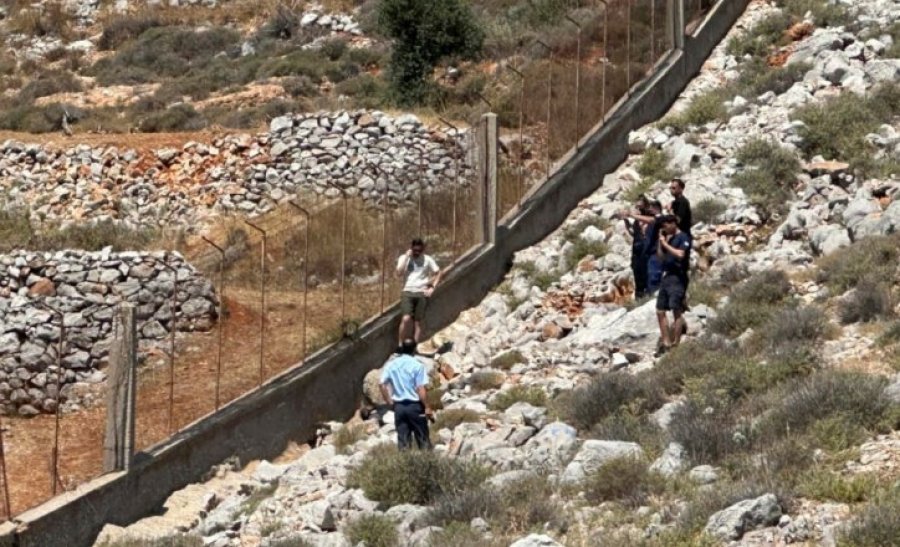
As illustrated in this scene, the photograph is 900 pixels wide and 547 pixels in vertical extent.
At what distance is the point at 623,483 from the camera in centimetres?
1408

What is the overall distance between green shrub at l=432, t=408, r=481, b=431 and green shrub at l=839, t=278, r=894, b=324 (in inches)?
168

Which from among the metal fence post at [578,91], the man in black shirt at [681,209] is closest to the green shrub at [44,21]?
the metal fence post at [578,91]

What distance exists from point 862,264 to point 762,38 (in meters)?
12.0

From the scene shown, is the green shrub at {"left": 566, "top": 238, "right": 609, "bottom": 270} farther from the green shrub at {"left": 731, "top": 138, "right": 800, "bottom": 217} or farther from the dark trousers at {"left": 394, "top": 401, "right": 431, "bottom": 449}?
the dark trousers at {"left": 394, "top": 401, "right": 431, "bottom": 449}

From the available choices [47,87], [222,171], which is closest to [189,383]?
[222,171]

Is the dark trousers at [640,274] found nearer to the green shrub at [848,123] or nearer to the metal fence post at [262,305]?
the green shrub at [848,123]

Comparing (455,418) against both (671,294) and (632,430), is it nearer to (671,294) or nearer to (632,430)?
(671,294)

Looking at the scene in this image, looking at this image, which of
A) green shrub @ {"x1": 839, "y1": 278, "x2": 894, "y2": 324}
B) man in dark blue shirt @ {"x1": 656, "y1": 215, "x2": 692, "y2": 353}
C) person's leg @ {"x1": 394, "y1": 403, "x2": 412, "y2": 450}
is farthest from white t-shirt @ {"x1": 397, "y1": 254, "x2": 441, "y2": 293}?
green shrub @ {"x1": 839, "y1": 278, "x2": 894, "y2": 324}

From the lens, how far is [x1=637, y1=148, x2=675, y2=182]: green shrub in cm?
2611

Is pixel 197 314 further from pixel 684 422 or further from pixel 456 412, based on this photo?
pixel 684 422

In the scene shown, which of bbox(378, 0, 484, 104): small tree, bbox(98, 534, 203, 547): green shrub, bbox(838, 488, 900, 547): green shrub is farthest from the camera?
bbox(378, 0, 484, 104): small tree

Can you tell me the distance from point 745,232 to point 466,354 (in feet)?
14.4

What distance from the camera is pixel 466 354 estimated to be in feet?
72.8

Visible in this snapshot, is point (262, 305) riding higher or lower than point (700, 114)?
lower
